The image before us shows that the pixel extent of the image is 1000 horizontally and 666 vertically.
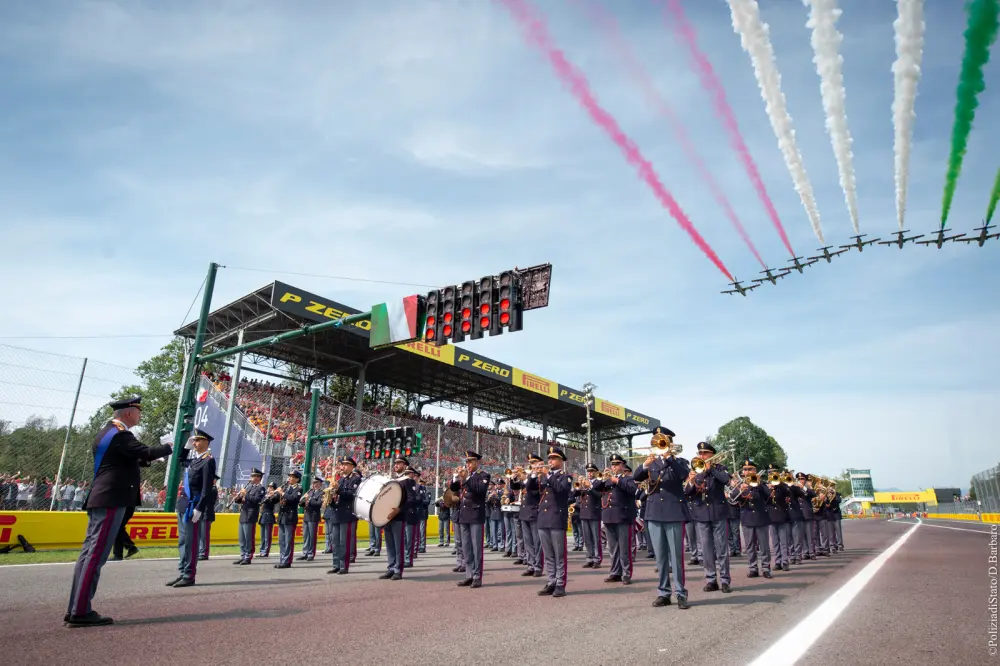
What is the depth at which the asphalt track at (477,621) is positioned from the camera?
13.7 ft

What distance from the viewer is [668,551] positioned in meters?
6.71

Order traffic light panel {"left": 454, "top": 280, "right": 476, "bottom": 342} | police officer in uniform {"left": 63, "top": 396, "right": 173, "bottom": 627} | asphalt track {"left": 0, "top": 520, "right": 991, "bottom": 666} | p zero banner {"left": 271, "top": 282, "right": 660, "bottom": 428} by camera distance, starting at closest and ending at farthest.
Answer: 1. asphalt track {"left": 0, "top": 520, "right": 991, "bottom": 666}
2. police officer in uniform {"left": 63, "top": 396, "right": 173, "bottom": 627}
3. traffic light panel {"left": 454, "top": 280, "right": 476, "bottom": 342}
4. p zero banner {"left": 271, "top": 282, "right": 660, "bottom": 428}

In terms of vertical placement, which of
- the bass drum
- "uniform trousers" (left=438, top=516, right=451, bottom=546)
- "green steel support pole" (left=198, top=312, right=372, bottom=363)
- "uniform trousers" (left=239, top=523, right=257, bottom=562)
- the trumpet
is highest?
"green steel support pole" (left=198, top=312, right=372, bottom=363)

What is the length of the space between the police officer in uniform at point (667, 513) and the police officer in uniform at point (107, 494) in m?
5.35

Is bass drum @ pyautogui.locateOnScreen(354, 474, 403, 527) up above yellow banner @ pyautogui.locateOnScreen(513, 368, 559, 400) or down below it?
below

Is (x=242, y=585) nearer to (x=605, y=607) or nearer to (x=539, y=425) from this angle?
(x=605, y=607)

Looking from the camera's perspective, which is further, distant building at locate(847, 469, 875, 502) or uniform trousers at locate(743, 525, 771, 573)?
distant building at locate(847, 469, 875, 502)

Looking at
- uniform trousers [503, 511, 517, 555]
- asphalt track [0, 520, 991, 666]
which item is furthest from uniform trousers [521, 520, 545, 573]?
uniform trousers [503, 511, 517, 555]

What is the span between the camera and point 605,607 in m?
6.37

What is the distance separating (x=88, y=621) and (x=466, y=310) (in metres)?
8.83

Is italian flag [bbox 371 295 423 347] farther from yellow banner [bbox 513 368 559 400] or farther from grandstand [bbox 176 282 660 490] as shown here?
yellow banner [bbox 513 368 559 400]

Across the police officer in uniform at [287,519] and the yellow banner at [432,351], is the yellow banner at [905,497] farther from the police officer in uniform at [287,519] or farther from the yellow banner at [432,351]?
the police officer in uniform at [287,519]

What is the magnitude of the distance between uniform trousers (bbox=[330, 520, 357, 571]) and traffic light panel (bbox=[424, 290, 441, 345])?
4.55 meters

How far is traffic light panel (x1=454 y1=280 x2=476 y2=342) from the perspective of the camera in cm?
1270
